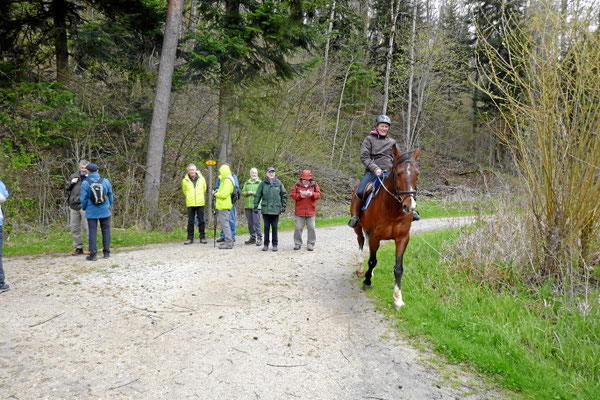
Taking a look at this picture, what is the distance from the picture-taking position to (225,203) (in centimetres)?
942

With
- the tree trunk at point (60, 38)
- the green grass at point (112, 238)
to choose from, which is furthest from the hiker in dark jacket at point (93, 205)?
the tree trunk at point (60, 38)

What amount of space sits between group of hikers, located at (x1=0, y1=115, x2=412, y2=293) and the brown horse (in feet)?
1.65

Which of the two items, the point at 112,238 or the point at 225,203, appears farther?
the point at 112,238

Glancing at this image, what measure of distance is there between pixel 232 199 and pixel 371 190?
5003 mm

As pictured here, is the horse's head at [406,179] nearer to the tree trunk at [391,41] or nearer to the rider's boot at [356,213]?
the rider's boot at [356,213]

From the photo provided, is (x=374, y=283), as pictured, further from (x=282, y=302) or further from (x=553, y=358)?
(x=553, y=358)

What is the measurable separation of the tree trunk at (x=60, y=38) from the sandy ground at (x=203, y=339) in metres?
8.16

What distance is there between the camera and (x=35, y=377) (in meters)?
3.33

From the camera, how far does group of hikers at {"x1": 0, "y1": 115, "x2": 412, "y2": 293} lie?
644cm

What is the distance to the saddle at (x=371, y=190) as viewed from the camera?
5.98 m

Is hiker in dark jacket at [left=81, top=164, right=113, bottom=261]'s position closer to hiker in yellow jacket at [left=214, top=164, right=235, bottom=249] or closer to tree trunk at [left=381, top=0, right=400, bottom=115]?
hiker in yellow jacket at [left=214, top=164, right=235, bottom=249]

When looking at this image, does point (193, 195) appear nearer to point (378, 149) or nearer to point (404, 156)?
point (378, 149)

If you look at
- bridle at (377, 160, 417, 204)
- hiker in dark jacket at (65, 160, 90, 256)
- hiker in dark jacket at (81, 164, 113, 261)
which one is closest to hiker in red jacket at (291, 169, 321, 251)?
bridle at (377, 160, 417, 204)

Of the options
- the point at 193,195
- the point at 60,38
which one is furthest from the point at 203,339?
the point at 60,38
